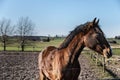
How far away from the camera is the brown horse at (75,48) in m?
4.96

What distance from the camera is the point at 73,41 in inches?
213

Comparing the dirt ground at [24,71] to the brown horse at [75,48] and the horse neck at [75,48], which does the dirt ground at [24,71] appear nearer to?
the brown horse at [75,48]

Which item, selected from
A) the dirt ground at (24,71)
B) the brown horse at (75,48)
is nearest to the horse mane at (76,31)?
the brown horse at (75,48)

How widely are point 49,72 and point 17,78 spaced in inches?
212

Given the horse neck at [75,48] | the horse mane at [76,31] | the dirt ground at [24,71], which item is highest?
the horse mane at [76,31]

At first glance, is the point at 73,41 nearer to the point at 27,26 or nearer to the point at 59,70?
the point at 59,70

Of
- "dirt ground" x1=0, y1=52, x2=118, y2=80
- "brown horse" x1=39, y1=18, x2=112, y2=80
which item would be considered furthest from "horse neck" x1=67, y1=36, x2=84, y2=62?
"dirt ground" x1=0, y1=52, x2=118, y2=80

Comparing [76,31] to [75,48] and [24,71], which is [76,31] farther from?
[24,71]

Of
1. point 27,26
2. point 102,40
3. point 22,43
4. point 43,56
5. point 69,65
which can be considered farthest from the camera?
point 27,26

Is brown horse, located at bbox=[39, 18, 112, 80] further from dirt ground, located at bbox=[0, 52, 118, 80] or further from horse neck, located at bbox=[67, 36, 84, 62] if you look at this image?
dirt ground, located at bbox=[0, 52, 118, 80]

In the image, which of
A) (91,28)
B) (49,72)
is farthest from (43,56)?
(91,28)

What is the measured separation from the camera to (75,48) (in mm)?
5367

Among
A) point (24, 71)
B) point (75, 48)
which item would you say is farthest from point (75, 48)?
point (24, 71)

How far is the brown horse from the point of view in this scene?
4.96 meters
